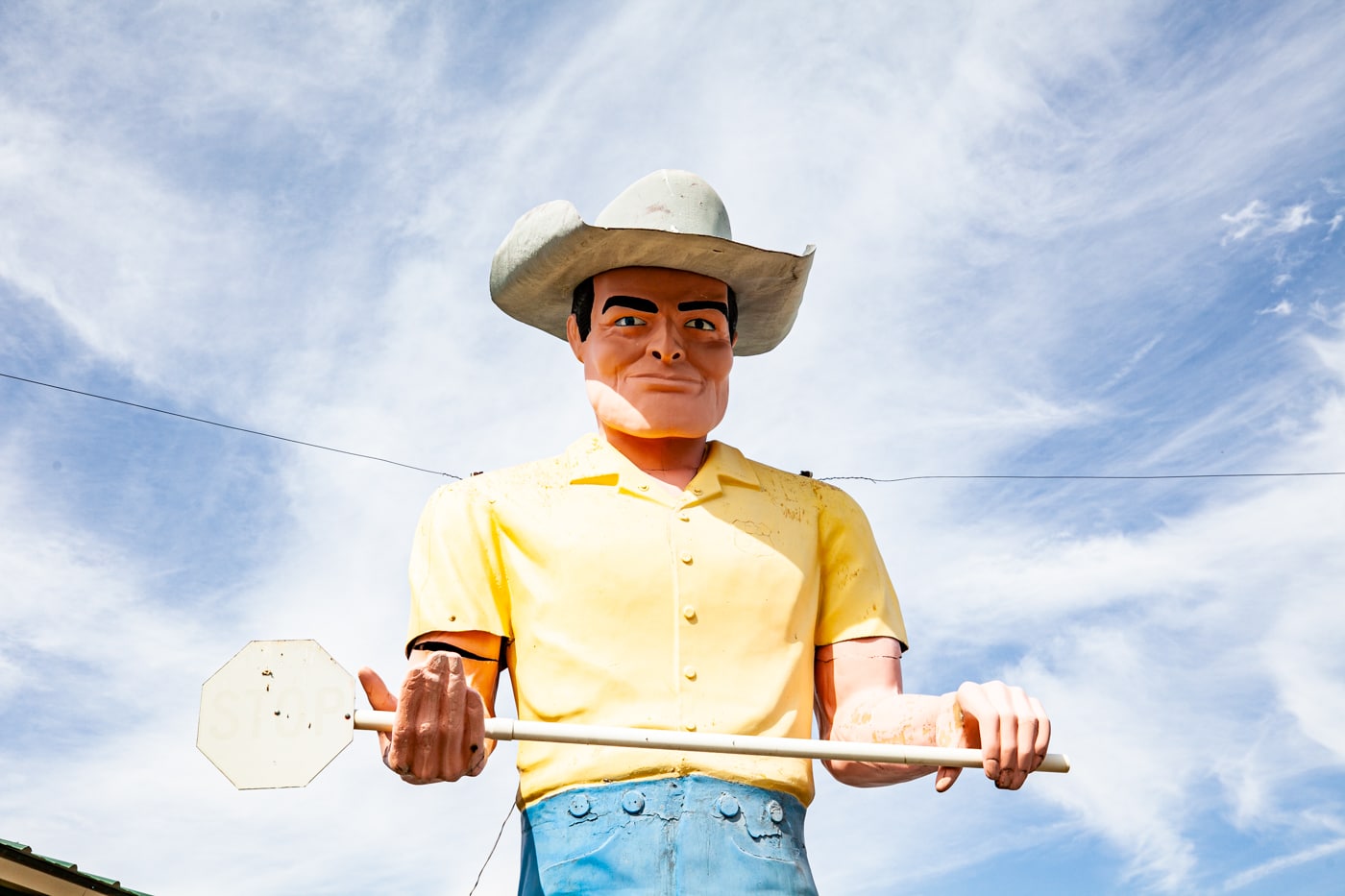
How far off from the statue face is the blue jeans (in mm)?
1077

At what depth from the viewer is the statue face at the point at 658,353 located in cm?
412

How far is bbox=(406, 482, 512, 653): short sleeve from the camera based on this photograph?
381 cm

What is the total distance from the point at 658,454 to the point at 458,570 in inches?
27.2

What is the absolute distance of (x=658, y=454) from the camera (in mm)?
4207

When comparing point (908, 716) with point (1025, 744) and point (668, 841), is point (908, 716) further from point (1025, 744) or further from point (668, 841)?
point (668, 841)

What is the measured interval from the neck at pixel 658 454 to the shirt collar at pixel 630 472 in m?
0.03

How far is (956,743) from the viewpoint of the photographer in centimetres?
351

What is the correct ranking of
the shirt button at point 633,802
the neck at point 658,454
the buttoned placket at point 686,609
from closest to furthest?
the shirt button at point 633,802 < the buttoned placket at point 686,609 < the neck at point 658,454

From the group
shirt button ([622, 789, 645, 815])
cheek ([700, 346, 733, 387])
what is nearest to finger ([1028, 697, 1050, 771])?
shirt button ([622, 789, 645, 815])

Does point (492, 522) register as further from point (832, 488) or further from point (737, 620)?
point (832, 488)

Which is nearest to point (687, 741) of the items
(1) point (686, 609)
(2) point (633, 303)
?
(1) point (686, 609)

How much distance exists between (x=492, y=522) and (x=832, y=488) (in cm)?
103

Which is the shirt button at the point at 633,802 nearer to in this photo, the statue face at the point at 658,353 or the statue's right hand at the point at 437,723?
the statue's right hand at the point at 437,723

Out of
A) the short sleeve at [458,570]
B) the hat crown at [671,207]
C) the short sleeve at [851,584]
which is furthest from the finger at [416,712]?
the hat crown at [671,207]
